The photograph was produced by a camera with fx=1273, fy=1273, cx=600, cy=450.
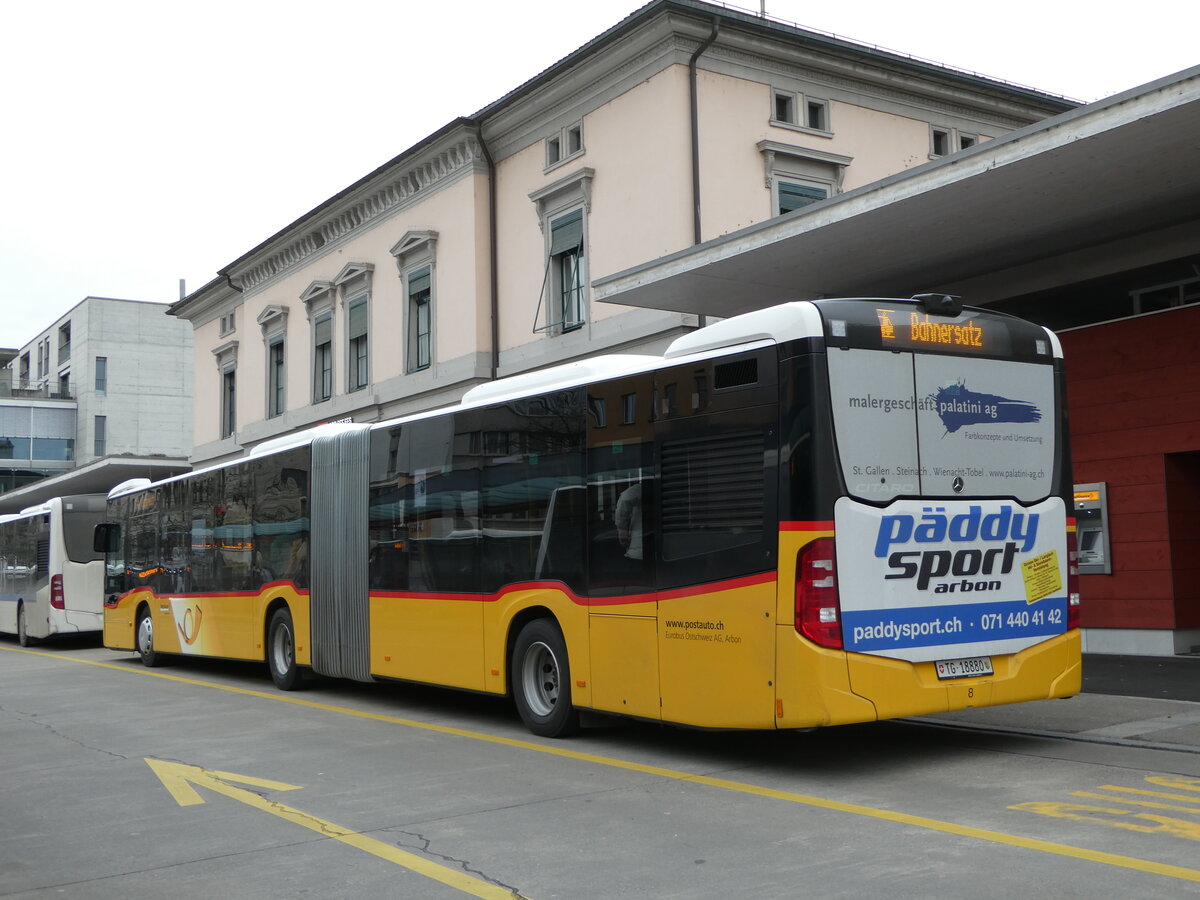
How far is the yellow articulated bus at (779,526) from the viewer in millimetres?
8211

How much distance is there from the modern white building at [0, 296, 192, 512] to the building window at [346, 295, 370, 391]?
51.4 m

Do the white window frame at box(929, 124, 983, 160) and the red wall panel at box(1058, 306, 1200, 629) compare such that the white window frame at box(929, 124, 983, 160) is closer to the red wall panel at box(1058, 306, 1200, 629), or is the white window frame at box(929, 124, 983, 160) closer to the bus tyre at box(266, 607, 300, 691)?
the red wall panel at box(1058, 306, 1200, 629)

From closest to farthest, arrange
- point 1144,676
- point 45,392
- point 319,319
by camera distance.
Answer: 1. point 1144,676
2. point 319,319
3. point 45,392

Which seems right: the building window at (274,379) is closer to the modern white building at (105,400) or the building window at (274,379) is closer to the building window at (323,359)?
the building window at (323,359)

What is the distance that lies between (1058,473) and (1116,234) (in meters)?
6.76

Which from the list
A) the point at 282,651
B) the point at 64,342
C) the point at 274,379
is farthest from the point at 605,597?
the point at 64,342

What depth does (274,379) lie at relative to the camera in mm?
37094

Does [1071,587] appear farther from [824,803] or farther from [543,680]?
[543,680]

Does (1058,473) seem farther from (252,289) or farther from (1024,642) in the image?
(252,289)

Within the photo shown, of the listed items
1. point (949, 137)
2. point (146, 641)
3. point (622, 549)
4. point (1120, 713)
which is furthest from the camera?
point (949, 137)

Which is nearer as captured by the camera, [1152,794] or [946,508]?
[1152,794]

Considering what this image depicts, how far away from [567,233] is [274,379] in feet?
51.9

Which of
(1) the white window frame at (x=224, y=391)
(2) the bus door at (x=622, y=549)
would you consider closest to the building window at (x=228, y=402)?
(1) the white window frame at (x=224, y=391)

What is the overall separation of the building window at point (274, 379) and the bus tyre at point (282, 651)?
21426 millimetres
